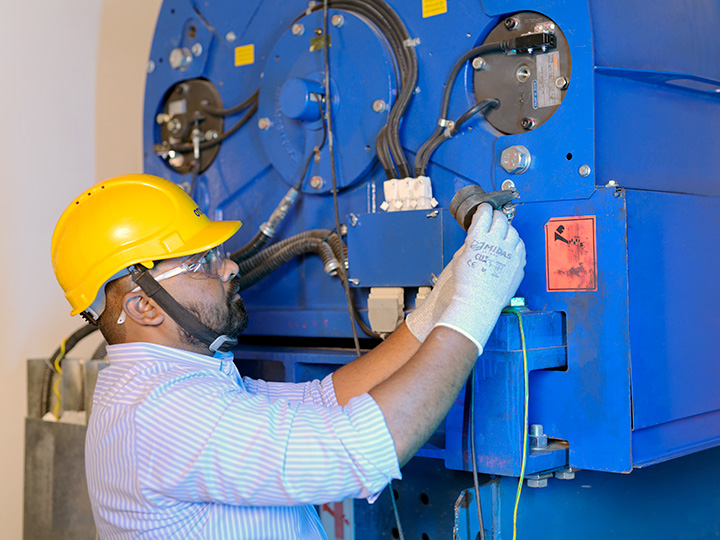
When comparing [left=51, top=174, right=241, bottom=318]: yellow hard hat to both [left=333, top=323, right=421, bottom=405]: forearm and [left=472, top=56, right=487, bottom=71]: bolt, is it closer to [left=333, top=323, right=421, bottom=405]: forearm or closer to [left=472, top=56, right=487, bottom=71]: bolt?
[left=333, top=323, right=421, bottom=405]: forearm

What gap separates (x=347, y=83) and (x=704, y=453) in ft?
4.95

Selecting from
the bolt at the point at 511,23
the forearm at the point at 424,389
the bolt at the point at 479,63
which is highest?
the bolt at the point at 511,23

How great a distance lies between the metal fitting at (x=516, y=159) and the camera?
176cm

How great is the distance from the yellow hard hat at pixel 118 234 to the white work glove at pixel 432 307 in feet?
1.59

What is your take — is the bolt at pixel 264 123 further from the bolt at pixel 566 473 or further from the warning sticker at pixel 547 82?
the bolt at pixel 566 473

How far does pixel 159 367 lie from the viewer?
163 centimetres

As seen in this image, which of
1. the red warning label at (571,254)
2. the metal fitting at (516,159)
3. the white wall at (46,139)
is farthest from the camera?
the white wall at (46,139)

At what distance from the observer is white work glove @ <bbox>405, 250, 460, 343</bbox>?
5.57 feet

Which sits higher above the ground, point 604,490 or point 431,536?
point 604,490

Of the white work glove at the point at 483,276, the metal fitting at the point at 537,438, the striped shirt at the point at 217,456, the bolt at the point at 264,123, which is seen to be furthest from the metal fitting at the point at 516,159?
the bolt at the point at 264,123

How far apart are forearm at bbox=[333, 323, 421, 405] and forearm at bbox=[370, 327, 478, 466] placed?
29 cm

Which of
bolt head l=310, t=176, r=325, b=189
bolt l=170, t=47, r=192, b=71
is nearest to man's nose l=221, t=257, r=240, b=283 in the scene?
bolt head l=310, t=176, r=325, b=189

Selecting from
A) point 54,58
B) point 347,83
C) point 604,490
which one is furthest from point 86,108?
point 604,490

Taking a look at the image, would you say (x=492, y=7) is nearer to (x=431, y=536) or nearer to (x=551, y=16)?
(x=551, y=16)
